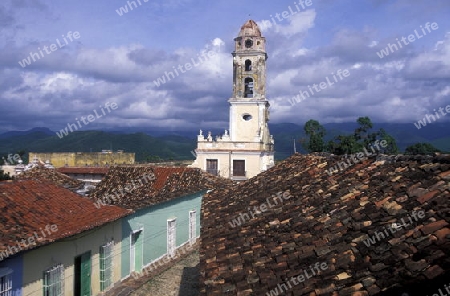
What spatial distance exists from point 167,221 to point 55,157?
92.2 ft

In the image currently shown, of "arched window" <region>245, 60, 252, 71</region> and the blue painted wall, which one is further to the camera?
"arched window" <region>245, 60, 252, 71</region>

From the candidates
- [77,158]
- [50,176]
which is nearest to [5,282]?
[50,176]

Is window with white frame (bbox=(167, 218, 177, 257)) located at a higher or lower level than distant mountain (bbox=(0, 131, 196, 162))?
lower

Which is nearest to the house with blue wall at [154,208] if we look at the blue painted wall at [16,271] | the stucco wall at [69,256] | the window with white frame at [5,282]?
the stucco wall at [69,256]

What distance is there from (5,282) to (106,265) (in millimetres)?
4038

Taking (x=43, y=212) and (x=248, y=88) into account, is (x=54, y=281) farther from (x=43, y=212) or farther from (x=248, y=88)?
(x=248, y=88)

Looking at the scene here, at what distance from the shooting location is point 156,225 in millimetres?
15680

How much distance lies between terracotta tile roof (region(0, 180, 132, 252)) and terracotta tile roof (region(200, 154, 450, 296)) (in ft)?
12.4

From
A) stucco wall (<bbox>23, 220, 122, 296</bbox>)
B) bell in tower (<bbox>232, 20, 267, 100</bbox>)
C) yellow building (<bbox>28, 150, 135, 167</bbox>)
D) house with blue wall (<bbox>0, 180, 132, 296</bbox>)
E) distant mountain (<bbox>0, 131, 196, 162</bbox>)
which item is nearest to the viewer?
house with blue wall (<bbox>0, 180, 132, 296</bbox>)

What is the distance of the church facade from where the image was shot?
3400 cm

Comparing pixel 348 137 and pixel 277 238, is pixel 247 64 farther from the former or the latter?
pixel 277 238

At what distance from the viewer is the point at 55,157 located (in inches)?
1622

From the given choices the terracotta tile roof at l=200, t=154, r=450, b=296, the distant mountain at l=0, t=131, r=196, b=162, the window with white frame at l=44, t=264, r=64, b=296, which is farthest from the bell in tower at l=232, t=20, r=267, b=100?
the distant mountain at l=0, t=131, r=196, b=162

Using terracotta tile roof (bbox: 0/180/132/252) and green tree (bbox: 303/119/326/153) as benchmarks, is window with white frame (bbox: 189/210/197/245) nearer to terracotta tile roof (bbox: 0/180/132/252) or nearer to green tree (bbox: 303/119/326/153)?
terracotta tile roof (bbox: 0/180/132/252)
